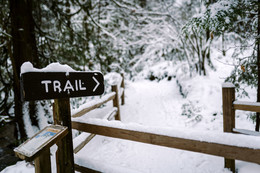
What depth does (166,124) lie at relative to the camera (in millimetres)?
5574

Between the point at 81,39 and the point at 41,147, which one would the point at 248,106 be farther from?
the point at 81,39

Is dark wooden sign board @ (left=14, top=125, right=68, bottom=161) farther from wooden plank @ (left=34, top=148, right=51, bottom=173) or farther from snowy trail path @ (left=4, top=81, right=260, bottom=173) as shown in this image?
snowy trail path @ (left=4, top=81, right=260, bottom=173)

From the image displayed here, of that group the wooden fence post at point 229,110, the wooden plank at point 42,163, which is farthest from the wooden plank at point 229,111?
the wooden plank at point 42,163

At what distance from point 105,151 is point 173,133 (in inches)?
116

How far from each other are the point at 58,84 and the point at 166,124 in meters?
4.70

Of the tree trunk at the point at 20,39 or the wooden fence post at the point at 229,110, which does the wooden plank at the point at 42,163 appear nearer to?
the wooden fence post at the point at 229,110

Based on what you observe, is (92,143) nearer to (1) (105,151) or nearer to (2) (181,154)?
(1) (105,151)

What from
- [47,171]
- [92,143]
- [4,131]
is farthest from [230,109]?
[4,131]


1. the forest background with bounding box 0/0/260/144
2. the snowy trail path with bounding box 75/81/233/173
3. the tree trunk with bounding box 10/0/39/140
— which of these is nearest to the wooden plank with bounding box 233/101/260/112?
the forest background with bounding box 0/0/260/144

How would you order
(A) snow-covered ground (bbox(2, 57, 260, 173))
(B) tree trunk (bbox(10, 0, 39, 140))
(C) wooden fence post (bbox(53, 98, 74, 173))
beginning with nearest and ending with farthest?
(C) wooden fence post (bbox(53, 98, 74, 173)), (A) snow-covered ground (bbox(2, 57, 260, 173)), (B) tree trunk (bbox(10, 0, 39, 140))

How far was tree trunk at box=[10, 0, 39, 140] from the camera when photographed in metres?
3.83

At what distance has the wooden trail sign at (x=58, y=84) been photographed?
4.35ft

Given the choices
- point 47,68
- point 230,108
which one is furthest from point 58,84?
point 230,108

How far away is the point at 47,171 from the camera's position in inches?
56.6
